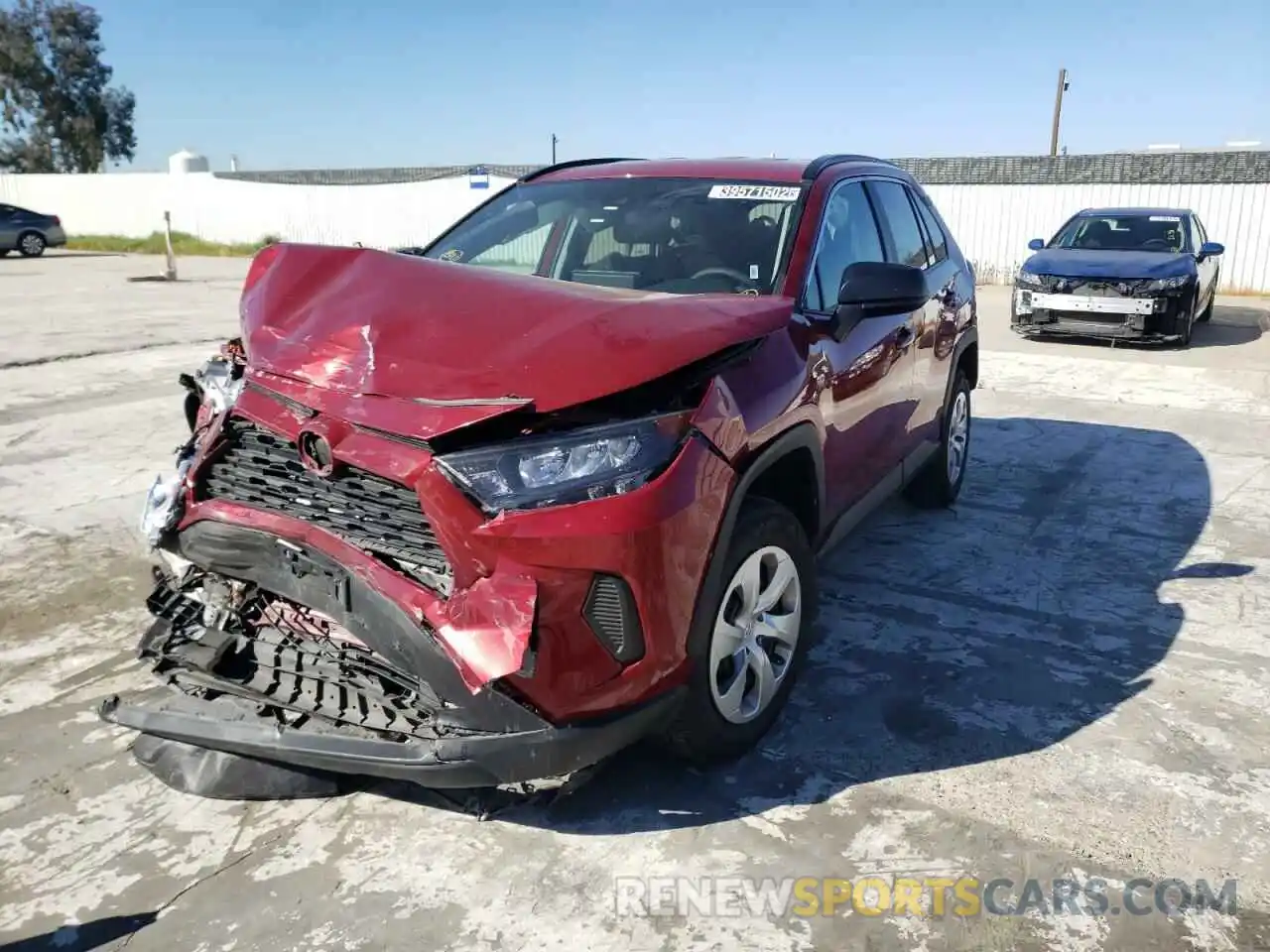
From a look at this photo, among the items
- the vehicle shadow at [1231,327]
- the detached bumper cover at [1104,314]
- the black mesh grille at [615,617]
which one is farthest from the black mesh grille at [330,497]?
the vehicle shadow at [1231,327]

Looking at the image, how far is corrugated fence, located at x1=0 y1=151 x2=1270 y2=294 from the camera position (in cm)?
1845

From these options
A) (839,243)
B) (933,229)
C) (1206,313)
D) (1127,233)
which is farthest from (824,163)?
(1206,313)

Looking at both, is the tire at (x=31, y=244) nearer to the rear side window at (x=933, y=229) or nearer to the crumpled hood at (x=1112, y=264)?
the crumpled hood at (x=1112, y=264)

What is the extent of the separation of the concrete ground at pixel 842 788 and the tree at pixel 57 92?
185 feet

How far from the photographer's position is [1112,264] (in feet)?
37.2

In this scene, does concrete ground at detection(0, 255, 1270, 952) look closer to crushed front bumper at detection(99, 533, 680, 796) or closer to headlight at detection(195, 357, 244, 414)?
crushed front bumper at detection(99, 533, 680, 796)

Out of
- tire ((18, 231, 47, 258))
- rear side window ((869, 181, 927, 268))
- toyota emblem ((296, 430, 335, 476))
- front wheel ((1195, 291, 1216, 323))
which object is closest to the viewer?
toyota emblem ((296, 430, 335, 476))

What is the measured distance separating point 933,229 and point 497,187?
71.6 ft

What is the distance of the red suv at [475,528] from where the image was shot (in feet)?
7.57

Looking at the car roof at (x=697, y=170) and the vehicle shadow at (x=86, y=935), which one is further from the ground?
the car roof at (x=697, y=170)

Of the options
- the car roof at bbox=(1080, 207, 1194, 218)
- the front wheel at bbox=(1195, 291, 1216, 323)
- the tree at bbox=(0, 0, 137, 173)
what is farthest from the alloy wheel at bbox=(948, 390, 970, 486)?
the tree at bbox=(0, 0, 137, 173)

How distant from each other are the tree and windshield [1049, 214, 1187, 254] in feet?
179

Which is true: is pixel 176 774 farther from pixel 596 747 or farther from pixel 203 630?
pixel 596 747

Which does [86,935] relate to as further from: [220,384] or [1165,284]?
[1165,284]
